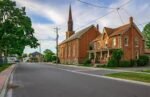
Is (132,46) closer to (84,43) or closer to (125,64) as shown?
(125,64)

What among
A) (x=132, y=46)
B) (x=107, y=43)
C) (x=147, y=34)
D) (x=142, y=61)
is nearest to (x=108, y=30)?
Result: (x=107, y=43)

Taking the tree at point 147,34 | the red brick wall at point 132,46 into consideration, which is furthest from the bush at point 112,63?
the tree at point 147,34

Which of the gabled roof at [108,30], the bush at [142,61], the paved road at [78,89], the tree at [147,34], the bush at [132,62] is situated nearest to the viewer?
the paved road at [78,89]

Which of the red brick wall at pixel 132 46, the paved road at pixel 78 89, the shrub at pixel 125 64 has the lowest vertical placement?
the paved road at pixel 78 89

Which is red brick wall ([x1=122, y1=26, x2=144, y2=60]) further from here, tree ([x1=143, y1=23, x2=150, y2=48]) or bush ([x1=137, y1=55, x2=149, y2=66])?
tree ([x1=143, y1=23, x2=150, y2=48])

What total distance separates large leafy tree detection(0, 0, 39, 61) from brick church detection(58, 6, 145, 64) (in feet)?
56.3

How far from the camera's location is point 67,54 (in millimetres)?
91812

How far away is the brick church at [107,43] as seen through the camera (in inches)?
2327

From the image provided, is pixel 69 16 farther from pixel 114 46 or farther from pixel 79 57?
pixel 114 46

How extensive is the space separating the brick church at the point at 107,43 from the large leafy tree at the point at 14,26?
56.3 ft

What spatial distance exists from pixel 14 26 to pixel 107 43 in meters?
23.5

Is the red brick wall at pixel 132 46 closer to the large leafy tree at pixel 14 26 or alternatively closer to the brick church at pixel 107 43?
the brick church at pixel 107 43

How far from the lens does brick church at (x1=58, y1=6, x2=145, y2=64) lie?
194ft

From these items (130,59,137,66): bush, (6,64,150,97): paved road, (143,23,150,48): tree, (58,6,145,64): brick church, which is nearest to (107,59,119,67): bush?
(58,6,145,64): brick church
